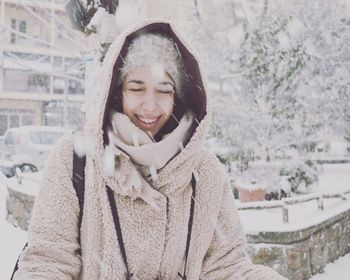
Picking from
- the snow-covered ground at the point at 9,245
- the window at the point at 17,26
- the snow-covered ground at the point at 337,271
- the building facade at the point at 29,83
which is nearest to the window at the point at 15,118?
the building facade at the point at 29,83

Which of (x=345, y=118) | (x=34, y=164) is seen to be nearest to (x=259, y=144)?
(x=345, y=118)

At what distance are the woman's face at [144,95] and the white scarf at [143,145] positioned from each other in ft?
0.13

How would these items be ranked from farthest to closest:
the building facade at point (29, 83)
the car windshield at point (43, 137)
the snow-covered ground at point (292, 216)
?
the building facade at point (29, 83)
the car windshield at point (43, 137)
the snow-covered ground at point (292, 216)

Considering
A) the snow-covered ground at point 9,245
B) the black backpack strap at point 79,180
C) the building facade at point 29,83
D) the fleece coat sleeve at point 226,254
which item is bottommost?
the snow-covered ground at point 9,245

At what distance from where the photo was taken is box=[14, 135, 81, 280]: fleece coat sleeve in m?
1.42

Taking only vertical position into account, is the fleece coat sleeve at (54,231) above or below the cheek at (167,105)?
below

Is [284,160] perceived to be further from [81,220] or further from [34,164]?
[34,164]

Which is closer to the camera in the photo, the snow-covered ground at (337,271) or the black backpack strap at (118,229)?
the black backpack strap at (118,229)

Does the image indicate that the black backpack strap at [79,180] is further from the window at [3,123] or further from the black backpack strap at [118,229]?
the window at [3,123]

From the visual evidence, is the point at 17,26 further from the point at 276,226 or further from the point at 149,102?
the point at 149,102

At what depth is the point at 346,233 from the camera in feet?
21.0

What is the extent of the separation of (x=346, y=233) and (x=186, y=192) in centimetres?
541

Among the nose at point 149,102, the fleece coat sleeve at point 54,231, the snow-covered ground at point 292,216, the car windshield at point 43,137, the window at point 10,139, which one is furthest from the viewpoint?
the window at point 10,139

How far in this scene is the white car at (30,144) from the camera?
1488 centimetres
